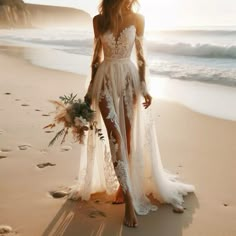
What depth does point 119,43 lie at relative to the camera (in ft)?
12.7

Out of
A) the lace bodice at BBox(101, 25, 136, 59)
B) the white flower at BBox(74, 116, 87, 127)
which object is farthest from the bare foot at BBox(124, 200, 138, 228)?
the lace bodice at BBox(101, 25, 136, 59)

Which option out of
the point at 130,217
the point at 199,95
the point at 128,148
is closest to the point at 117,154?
the point at 128,148

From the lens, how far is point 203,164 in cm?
523

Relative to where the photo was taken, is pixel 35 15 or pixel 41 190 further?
Result: pixel 35 15

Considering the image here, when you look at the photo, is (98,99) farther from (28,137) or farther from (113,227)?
(28,137)

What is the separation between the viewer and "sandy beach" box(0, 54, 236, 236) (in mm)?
3756

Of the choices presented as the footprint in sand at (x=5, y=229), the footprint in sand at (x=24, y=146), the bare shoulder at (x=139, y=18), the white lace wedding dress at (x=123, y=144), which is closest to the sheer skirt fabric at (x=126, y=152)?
the white lace wedding dress at (x=123, y=144)

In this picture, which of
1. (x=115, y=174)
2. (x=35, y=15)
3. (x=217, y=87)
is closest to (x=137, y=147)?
(x=115, y=174)

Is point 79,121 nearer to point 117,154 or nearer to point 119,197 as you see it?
point 117,154

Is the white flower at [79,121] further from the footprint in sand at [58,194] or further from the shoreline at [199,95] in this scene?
the shoreline at [199,95]

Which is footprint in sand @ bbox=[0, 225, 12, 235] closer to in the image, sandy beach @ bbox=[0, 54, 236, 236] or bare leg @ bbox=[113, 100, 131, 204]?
sandy beach @ bbox=[0, 54, 236, 236]

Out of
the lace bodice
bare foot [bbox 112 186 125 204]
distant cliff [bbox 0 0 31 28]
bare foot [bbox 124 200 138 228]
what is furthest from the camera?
distant cliff [bbox 0 0 31 28]

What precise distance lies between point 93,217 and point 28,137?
2549mm

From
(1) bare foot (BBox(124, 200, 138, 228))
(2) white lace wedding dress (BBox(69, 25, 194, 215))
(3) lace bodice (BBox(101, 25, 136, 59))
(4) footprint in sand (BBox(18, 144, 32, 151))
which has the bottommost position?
(4) footprint in sand (BBox(18, 144, 32, 151))
